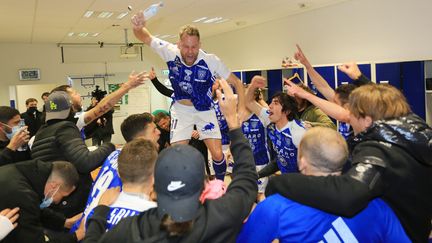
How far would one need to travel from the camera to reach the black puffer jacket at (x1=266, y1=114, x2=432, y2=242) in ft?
4.50

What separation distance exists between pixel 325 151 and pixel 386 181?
11.4 inches

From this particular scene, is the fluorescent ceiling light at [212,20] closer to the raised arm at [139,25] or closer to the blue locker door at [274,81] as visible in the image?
the blue locker door at [274,81]

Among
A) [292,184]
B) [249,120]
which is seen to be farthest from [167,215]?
[249,120]

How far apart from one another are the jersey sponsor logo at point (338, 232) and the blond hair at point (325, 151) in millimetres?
216

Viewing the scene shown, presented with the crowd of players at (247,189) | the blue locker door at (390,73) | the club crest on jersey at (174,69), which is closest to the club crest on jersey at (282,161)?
the crowd of players at (247,189)

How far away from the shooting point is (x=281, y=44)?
906 centimetres

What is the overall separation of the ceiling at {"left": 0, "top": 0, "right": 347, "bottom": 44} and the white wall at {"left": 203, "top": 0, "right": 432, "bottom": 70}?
0.29m

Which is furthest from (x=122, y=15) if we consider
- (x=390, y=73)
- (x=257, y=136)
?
(x=390, y=73)

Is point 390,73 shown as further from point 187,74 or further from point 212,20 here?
point 212,20

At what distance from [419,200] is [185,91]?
90.9 inches

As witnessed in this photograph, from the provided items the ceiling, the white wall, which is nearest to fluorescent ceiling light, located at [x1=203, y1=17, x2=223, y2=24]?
the ceiling

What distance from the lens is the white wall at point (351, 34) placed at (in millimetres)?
6000

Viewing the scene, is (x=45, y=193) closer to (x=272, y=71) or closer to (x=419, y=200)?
(x=419, y=200)

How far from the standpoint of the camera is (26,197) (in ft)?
6.37
